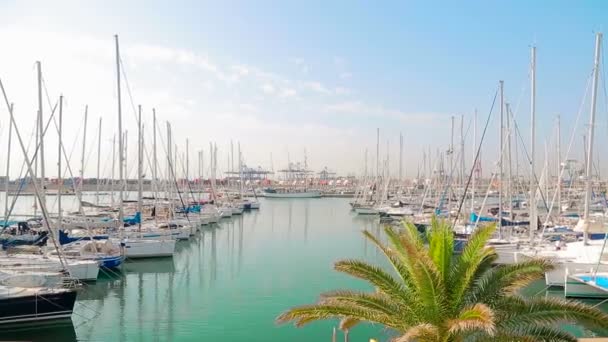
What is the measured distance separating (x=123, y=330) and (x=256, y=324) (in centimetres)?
531

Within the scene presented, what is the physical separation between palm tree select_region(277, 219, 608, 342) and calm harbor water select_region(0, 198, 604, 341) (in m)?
9.71

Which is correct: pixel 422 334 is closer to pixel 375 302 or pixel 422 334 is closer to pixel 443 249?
pixel 375 302

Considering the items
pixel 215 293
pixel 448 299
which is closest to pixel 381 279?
pixel 448 299

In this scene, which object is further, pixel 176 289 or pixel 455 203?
pixel 455 203

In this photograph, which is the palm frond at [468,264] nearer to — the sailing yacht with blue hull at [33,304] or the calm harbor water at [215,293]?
the calm harbor water at [215,293]

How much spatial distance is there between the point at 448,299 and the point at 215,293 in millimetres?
19225

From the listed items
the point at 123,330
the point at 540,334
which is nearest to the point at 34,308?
the point at 123,330

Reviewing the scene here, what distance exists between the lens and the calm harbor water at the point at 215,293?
19.5 meters

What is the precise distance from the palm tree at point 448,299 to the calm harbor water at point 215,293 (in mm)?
9707

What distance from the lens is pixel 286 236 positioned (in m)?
53.3

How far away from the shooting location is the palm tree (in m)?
9.03

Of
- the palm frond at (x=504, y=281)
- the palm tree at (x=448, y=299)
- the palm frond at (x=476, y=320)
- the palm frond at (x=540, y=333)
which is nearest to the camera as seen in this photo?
the palm frond at (x=476, y=320)

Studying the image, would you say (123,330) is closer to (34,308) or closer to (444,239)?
(34,308)

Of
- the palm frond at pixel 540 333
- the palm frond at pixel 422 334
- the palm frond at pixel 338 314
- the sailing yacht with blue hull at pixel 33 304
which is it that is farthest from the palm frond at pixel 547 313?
the sailing yacht with blue hull at pixel 33 304
